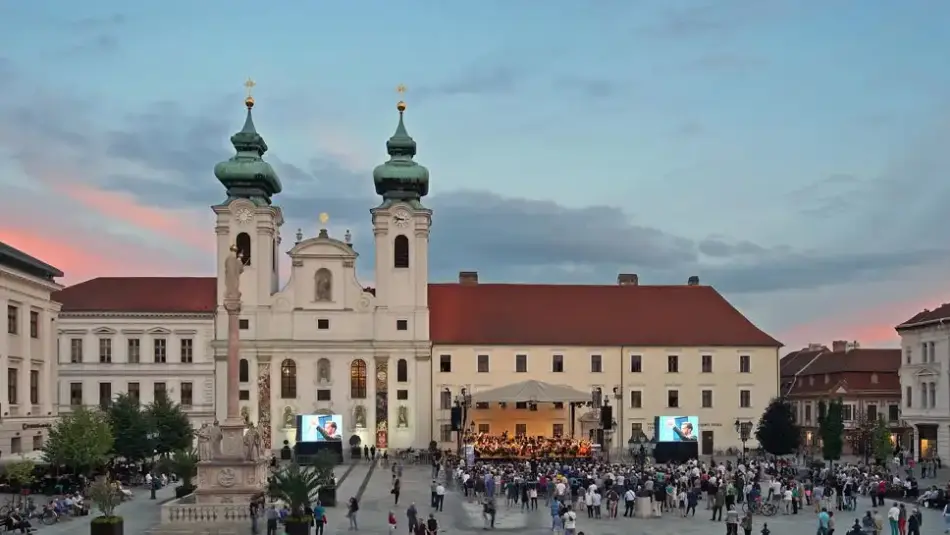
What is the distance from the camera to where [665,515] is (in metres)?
37.4

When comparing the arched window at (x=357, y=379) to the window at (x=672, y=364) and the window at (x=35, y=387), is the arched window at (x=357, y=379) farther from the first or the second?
the window at (x=35, y=387)

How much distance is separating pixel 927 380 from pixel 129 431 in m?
39.2

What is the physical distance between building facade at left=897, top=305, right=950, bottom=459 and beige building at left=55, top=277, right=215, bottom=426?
3765 centimetres

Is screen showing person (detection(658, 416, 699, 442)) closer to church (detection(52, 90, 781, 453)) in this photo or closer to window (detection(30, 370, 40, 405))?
church (detection(52, 90, 781, 453))

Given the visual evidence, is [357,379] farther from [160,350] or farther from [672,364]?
[672,364]

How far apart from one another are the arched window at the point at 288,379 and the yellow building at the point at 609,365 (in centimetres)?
767

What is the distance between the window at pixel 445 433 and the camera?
6800 centimetres

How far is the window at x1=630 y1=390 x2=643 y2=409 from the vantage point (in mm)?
69125

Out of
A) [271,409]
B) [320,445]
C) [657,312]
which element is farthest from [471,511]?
[657,312]

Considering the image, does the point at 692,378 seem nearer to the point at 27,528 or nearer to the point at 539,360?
the point at 539,360

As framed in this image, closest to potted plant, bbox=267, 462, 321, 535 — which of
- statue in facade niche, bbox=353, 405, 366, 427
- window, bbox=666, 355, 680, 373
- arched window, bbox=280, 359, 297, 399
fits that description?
statue in facade niche, bbox=353, 405, 366, 427

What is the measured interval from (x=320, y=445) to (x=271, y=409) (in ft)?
26.6

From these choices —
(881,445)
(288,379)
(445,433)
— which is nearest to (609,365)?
(445,433)

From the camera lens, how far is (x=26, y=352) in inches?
1809
